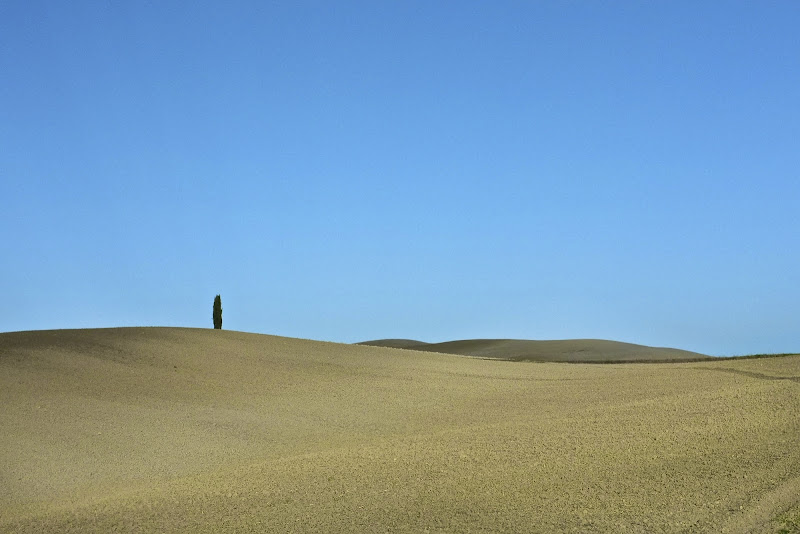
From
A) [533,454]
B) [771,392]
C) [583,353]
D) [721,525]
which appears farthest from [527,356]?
[721,525]

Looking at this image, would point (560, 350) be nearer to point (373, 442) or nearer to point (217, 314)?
point (217, 314)

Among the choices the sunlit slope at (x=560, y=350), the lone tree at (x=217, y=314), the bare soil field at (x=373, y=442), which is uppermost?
the lone tree at (x=217, y=314)

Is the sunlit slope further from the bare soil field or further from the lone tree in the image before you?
the lone tree

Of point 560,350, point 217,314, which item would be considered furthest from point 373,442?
point 560,350

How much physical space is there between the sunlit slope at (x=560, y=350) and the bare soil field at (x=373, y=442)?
8.00 m

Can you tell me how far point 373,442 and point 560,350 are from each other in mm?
19633

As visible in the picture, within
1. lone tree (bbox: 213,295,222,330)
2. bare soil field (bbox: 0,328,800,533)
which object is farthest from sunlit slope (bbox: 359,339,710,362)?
lone tree (bbox: 213,295,222,330)

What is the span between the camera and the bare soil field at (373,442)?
893cm

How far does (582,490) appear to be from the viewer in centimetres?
932

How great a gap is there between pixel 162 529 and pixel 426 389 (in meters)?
9.33

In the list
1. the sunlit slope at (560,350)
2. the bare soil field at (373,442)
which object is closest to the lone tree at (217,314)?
the bare soil field at (373,442)

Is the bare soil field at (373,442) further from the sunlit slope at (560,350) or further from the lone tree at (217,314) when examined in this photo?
the sunlit slope at (560,350)

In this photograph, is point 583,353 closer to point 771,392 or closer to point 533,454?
point 771,392

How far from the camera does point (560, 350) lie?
1227 inches
